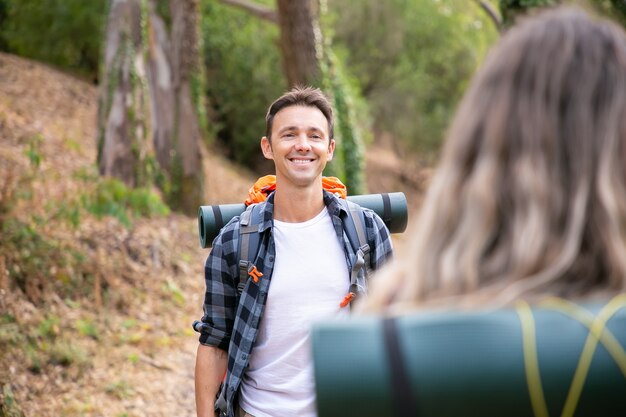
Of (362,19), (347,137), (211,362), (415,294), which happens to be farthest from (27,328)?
(362,19)

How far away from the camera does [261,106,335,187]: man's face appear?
3615 millimetres

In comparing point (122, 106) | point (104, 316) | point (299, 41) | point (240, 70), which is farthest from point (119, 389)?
point (240, 70)

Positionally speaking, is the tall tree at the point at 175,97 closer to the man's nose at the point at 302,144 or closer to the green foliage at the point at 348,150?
the green foliage at the point at 348,150

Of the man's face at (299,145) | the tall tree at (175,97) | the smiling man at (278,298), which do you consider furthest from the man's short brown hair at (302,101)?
the tall tree at (175,97)

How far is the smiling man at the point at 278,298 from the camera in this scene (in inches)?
131

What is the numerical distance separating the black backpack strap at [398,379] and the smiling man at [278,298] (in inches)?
74.7

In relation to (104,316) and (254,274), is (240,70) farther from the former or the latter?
(254,274)

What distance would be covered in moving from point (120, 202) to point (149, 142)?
7.65 ft

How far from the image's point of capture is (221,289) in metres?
3.40

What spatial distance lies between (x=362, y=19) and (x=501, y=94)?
91.4ft

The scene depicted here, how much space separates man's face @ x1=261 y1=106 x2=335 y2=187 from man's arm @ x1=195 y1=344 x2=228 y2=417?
2.47ft

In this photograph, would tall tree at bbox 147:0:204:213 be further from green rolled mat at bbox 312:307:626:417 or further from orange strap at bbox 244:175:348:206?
green rolled mat at bbox 312:307:626:417

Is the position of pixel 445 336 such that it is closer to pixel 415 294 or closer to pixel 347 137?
pixel 415 294

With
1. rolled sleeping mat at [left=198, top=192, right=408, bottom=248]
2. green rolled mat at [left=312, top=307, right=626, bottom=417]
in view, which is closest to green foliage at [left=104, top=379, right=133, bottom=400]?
rolled sleeping mat at [left=198, top=192, right=408, bottom=248]
